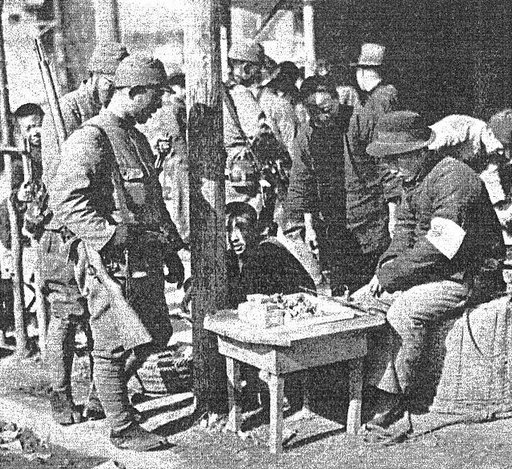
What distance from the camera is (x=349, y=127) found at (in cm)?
739

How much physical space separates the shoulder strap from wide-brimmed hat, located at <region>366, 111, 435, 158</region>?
173 cm

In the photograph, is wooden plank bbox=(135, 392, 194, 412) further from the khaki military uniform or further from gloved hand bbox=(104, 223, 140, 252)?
gloved hand bbox=(104, 223, 140, 252)

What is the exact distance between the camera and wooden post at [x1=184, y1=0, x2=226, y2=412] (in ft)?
19.3

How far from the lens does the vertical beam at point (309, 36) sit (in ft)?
38.7

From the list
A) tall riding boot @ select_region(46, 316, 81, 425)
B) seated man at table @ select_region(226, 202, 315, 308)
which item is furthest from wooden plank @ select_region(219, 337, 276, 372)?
tall riding boot @ select_region(46, 316, 81, 425)

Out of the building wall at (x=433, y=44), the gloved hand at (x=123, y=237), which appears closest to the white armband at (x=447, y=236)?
the gloved hand at (x=123, y=237)

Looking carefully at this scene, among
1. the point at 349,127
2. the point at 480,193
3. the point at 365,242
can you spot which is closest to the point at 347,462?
the point at 480,193

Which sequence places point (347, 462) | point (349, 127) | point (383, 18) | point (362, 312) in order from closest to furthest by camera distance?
point (347, 462) < point (362, 312) < point (349, 127) < point (383, 18)

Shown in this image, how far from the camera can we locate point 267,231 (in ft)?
23.8

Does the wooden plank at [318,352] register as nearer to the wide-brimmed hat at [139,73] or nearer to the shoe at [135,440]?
the shoe at [135,440]

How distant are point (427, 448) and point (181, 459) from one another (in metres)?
1.61

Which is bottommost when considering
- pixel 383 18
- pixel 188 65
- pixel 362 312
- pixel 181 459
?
pixel 181 459

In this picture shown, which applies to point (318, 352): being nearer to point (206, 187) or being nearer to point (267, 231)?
point (206, 187)

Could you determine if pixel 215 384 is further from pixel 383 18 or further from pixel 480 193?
pixel 383 18
